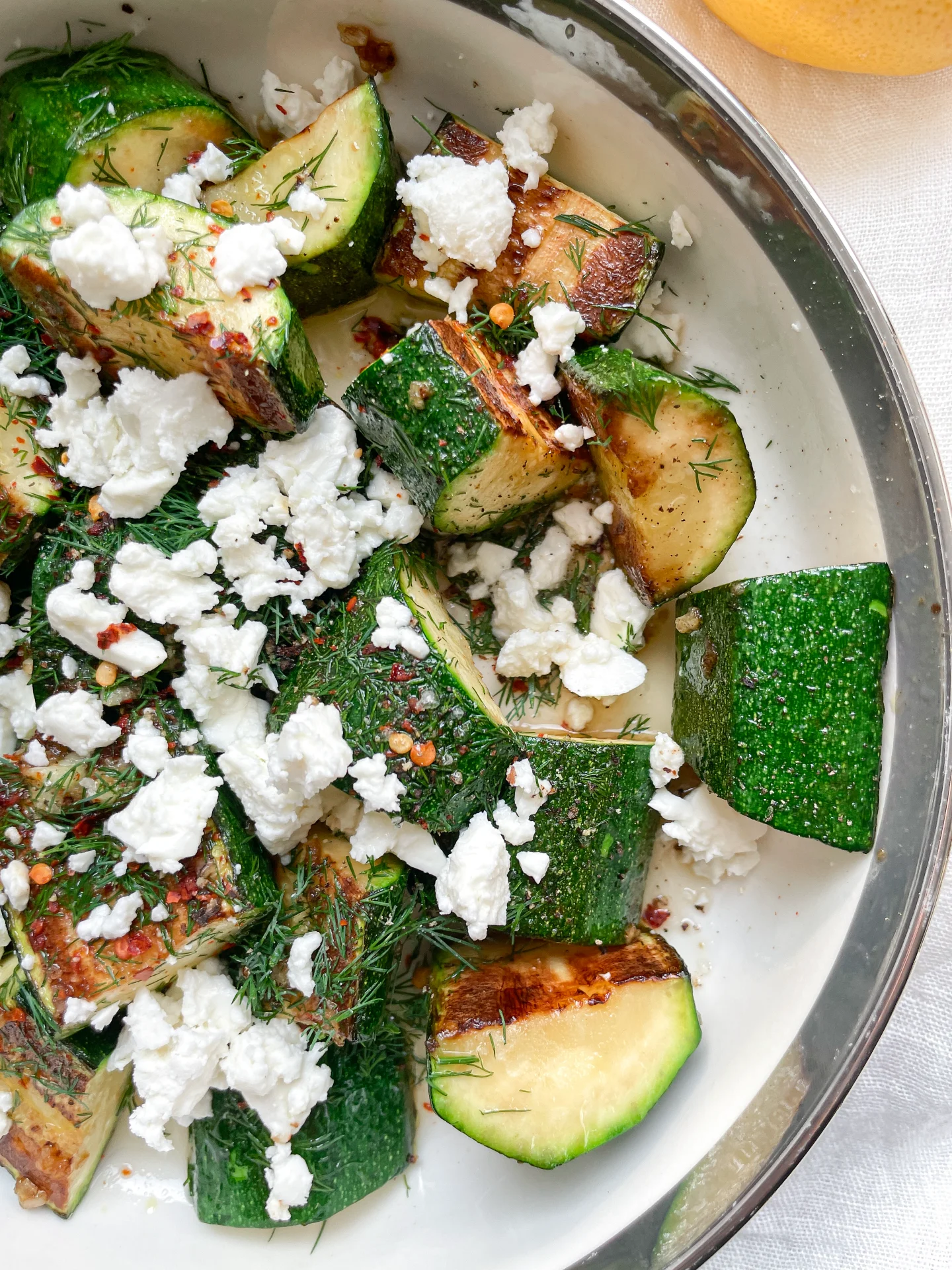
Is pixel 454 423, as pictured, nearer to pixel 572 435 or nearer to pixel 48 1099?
pixel 572 435

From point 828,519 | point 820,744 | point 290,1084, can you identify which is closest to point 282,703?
point 290,1084

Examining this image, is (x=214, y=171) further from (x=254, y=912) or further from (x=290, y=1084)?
(x=290, y=1084)

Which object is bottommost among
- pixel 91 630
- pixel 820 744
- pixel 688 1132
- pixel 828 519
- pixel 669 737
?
pixel 688 1132

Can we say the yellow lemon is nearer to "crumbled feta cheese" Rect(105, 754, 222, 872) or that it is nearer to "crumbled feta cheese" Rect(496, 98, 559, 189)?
"crumbled feta cheese" Rect(496, 98, 559, 189)

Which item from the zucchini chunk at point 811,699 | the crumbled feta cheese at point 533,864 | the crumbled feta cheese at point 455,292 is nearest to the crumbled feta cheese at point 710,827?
the zucchini chunk at point 811,699

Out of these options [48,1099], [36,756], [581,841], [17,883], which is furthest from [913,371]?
[48,1099]

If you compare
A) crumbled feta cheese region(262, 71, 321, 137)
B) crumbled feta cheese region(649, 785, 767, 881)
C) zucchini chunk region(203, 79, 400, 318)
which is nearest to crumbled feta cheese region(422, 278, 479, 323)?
zucchini chunk region(203, 79, 400, 318)

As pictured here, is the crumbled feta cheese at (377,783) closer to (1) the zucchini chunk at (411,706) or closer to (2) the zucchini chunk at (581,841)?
(1) the zucchini chunk at (411,706)
